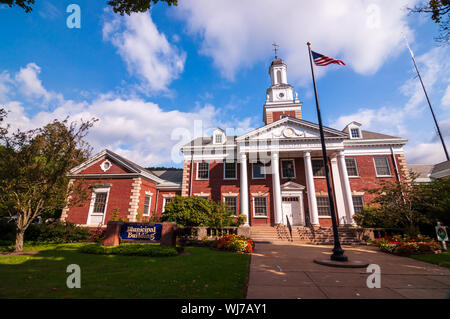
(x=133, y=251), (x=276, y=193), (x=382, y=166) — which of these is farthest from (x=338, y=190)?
(x=133, y=251)

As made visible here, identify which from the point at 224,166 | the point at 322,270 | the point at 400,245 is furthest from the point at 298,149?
the point at 322,270

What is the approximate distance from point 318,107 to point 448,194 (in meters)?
8.34

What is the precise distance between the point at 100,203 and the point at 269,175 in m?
17.7

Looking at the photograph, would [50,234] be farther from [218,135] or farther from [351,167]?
[351,167]

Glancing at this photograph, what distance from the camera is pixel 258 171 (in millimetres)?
22297

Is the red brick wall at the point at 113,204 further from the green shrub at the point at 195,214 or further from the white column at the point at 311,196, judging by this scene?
the white column at the point at 311,196

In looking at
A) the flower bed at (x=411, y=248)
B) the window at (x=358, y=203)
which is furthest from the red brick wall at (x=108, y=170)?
the window at (x=358, y=203)

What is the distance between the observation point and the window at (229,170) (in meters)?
22.5

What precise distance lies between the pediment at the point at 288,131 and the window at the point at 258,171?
11.4 feet

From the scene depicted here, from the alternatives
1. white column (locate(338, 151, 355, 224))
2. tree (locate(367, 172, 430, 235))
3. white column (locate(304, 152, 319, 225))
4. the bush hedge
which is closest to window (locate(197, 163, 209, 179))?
white column (locate(304, 152, 319, 225))

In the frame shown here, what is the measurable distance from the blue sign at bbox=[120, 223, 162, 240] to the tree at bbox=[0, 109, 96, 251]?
4923 mm

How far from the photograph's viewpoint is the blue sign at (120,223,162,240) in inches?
451
